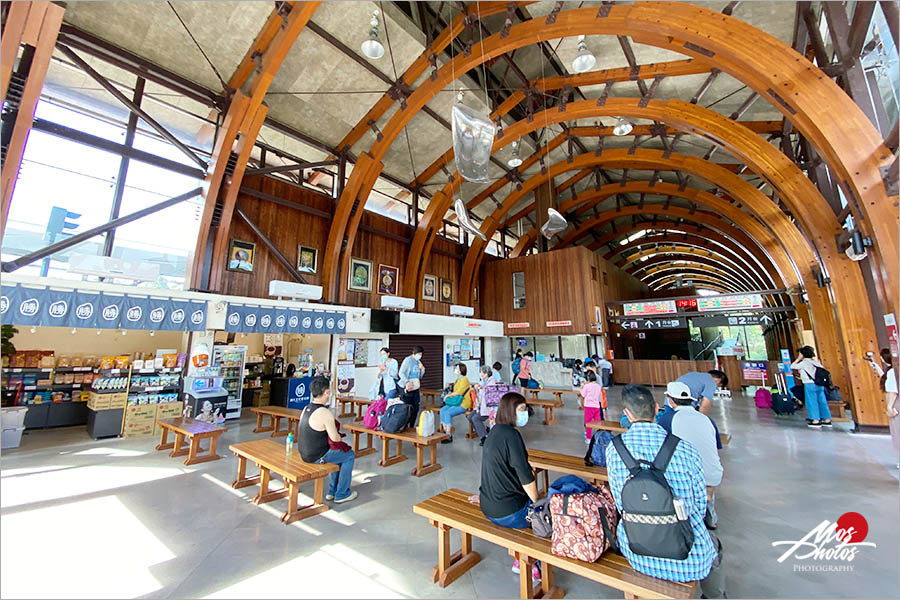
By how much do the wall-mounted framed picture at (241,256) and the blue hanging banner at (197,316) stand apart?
4.05 ft

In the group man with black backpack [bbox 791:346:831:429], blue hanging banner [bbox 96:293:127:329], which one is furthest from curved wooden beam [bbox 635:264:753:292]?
blue hanging banner [bbox 96:293:127:329]

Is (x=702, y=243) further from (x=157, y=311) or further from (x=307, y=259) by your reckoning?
(x=157, y=311)

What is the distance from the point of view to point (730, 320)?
1247cm

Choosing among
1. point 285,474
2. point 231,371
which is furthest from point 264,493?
point 231,371

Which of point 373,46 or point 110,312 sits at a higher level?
point 373,46

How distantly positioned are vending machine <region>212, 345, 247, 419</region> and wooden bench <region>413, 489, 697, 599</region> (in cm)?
723

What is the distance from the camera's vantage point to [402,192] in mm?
12609

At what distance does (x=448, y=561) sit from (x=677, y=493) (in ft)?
5.53

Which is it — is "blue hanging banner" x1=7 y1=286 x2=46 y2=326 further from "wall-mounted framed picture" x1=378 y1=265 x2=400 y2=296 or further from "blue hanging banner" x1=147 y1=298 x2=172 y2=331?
"wall-mounted framed picture" x1=378 y1=265 x2=400 y2=296

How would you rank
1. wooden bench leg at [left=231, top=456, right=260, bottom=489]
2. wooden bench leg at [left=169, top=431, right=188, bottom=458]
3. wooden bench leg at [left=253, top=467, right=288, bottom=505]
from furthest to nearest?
wooden bench leg at [left=169, top=431, right=188, bottom=458], wooden bench leg at [left=231, top=456, right=260, bottom=489], wooden bench leg at [left=253, top=467, right=288, bottom=505]

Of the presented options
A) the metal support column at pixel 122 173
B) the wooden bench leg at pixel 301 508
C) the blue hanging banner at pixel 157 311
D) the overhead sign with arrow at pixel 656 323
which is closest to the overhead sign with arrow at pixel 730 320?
the overhead sign with arrow at pixel 656 323

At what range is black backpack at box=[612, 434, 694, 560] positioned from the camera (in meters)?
1.86

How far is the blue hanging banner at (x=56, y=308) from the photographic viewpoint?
553 cm

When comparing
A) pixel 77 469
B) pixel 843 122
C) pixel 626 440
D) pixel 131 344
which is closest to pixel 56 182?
pixel 131 344
